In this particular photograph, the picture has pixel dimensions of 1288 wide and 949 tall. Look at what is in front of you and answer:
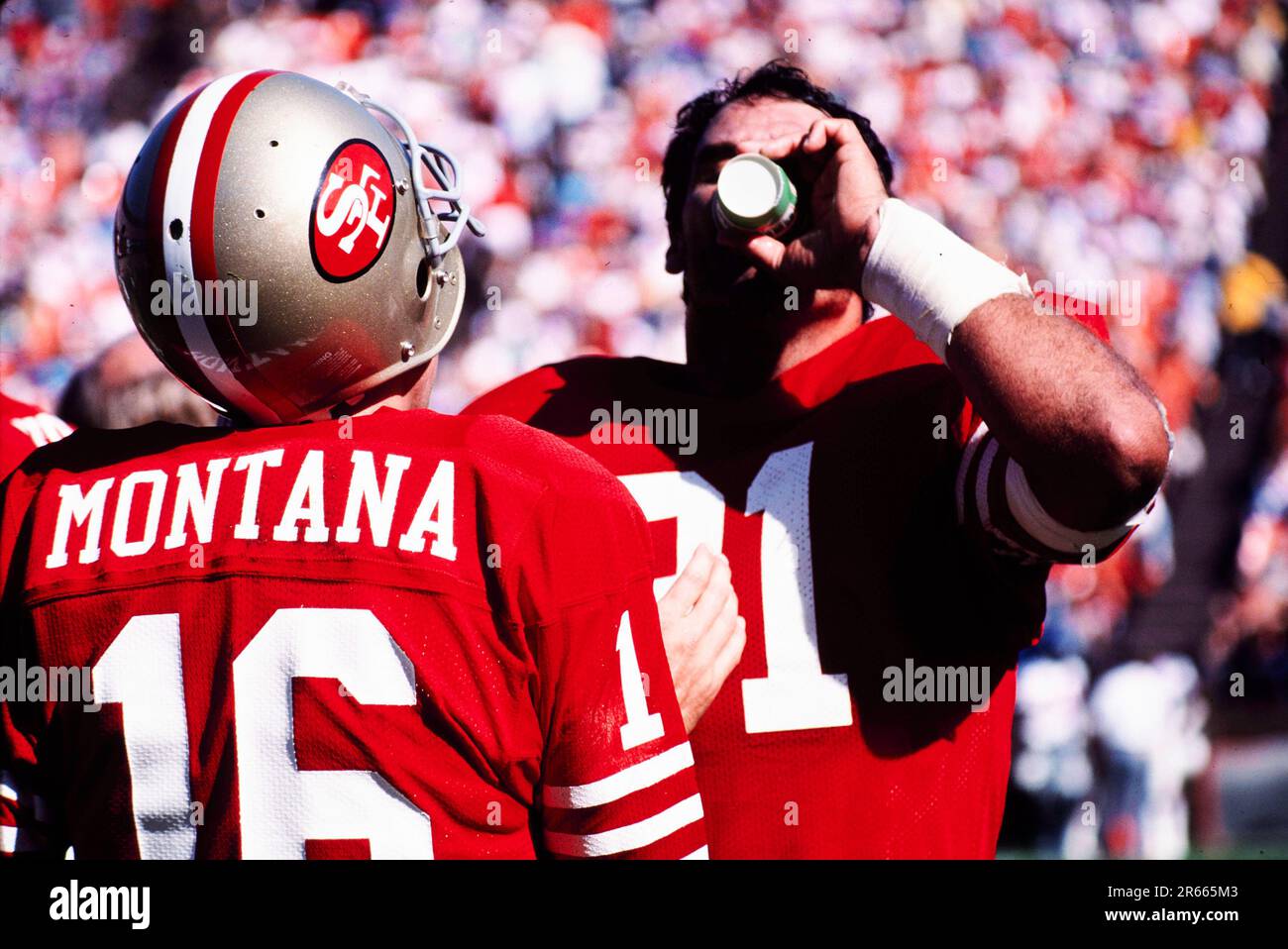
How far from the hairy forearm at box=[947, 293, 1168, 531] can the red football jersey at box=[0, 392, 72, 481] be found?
1475 mm

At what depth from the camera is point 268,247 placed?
124cm

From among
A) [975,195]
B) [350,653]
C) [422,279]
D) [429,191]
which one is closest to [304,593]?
[350,653]

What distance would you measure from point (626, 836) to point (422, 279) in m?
0.65

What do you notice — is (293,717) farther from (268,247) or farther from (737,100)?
(737,100)

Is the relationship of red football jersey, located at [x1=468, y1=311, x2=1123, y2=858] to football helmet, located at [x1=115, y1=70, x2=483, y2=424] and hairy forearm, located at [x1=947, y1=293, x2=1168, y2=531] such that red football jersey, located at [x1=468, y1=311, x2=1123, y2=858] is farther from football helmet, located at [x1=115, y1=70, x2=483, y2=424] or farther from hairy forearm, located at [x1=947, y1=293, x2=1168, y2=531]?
football helmet, located at [x1=115, y1=70, x2=483, y2=424]

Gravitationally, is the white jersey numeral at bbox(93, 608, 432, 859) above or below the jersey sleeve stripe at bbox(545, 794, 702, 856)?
above

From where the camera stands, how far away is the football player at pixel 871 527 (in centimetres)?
144

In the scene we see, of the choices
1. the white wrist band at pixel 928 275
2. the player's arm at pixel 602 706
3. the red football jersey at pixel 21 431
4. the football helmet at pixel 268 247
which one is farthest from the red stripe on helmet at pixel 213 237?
the red football jersey at pixel 21 431

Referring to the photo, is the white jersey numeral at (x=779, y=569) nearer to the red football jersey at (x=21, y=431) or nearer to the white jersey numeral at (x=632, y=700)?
the white jersey numeral at (x=632, y=700)

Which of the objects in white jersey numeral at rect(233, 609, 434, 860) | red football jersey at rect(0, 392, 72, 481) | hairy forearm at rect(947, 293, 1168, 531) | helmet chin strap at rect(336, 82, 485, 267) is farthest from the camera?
red football jersey at rect(0, 392, 72, 481)

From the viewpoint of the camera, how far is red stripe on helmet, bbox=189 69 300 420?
124 centimetres

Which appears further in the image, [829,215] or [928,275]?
[829,215]

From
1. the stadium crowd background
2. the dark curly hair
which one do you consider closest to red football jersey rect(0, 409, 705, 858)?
the dark curly hair
